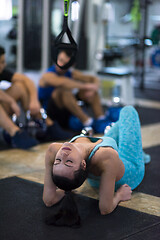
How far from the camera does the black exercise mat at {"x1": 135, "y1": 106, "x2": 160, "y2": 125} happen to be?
13.3 ft

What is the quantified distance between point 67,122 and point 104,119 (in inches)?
14.5

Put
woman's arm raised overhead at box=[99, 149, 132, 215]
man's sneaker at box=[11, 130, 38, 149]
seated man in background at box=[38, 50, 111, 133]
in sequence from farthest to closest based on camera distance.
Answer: seated man in background at box=[38, 50, 111, 133], man's sneaker at box=[11, 130, 38, 149], woman's arm raised overhead at box=[99, 149, 132, 215]

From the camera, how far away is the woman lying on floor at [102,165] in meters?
1.52

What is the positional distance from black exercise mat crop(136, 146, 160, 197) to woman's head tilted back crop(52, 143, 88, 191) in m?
0.67

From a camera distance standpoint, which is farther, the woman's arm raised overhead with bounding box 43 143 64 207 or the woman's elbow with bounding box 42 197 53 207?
the woman's elbow with bounding box 42 197 53 207

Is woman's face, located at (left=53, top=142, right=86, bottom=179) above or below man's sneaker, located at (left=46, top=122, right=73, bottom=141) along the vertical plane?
above

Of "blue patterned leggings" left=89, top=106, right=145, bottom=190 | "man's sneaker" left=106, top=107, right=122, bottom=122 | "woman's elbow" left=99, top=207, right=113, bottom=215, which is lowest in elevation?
"woman's elbow" left=99, top=207, right=113, bottom=215

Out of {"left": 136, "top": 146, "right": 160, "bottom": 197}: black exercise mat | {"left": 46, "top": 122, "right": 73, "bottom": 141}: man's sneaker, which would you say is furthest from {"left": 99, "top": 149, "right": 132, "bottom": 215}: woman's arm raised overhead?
{"left": 46, "top": 122, "right": 73, "bottom": 141}: man's sneaker

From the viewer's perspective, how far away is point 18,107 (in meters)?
2.97

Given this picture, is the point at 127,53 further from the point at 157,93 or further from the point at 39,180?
the point at 39,180

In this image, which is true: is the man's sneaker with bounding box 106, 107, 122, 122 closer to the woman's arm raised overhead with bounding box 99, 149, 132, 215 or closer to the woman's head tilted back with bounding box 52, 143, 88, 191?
the woman's arm raised overhead with bounding box 99, 149, 132, 215

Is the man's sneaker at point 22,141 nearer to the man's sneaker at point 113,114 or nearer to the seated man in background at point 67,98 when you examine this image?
the seated man in background at point 67,98

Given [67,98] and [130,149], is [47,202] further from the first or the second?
[67,98]

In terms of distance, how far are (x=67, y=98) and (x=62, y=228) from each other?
6.48 ft
